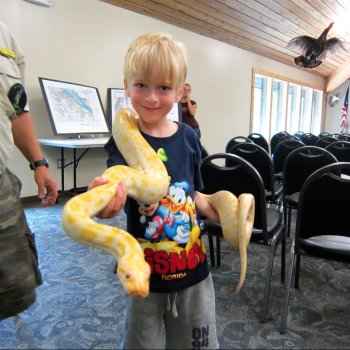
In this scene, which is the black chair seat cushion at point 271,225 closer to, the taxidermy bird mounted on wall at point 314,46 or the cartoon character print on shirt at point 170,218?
the cartoon character print on shirt at point 170,218

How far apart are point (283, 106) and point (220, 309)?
30.0 ft

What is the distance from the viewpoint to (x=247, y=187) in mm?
1694

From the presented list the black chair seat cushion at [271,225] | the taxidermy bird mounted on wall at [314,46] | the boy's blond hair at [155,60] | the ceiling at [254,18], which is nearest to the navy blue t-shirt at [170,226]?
the boy's blond hair at [155,60]

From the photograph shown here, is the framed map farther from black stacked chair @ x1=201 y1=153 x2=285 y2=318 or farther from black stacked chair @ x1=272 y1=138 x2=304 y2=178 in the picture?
black stacked chair @ x1=201 y1=153 x2=285 y2=318

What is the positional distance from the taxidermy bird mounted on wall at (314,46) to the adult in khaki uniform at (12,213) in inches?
260

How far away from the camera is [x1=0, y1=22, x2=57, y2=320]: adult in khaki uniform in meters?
0.95

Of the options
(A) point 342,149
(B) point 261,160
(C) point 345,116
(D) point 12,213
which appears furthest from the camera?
(C) point 345,116

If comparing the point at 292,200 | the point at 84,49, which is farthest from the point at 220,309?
the point at 84,49

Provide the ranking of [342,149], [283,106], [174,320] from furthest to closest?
[283,106], [342,149], [174,320]

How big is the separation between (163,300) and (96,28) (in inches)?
173

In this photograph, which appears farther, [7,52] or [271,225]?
[271,225]

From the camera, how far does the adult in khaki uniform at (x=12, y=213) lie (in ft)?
3.12

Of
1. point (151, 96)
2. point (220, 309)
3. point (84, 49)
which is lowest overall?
point (220, 309)

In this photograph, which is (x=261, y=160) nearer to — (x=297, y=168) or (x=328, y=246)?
(x=297, y=168)
